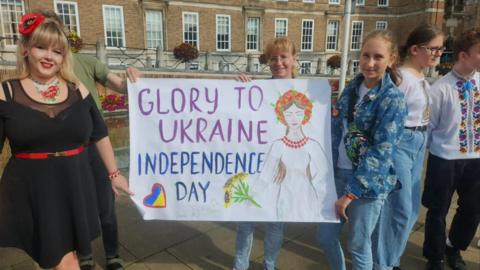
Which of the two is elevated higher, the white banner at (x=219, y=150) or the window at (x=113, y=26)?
the window at (x=113, y=26)

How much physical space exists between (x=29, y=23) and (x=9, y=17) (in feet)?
67.3

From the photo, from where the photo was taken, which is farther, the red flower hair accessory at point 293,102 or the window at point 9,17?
the window at point 9,17

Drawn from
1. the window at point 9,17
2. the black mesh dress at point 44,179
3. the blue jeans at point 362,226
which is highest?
the window at point 9,17

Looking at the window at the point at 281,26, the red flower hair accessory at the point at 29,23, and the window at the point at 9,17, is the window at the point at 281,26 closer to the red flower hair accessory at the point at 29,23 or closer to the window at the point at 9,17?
the window at the point at 9,17

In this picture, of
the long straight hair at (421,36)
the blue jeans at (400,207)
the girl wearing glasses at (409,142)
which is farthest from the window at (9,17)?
the blue jeans at (400,207)

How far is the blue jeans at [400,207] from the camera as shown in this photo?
237cm

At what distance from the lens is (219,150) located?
2369mm

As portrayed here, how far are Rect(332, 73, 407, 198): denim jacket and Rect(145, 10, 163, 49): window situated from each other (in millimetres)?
22893

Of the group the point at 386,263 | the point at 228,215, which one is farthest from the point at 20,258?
the point at 386,263

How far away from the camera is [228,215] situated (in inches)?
93.2

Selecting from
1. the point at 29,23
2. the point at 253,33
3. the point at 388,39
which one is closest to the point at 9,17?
the point at 253,33

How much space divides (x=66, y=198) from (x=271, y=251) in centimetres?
146

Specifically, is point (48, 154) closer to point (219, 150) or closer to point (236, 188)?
point (219, 150)

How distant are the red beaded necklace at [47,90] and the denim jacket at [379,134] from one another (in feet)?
5.51
